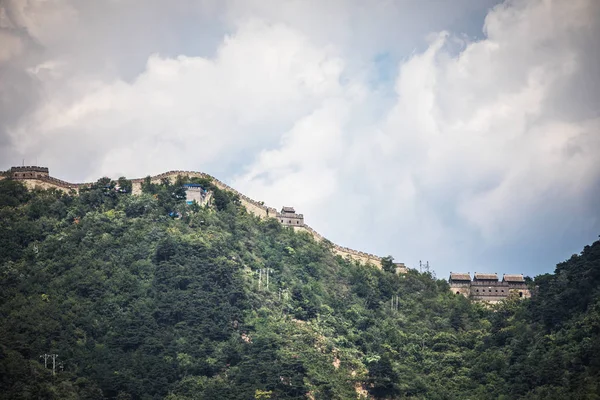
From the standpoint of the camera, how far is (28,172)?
80188mm

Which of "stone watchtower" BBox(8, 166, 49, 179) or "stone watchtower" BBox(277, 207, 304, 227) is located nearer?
"stone watchtower" BBox(8, 166, 49, 179)

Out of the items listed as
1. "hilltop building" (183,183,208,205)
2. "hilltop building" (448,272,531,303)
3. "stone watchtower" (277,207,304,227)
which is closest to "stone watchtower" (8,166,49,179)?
"hilltop building" (183,183,208,205)

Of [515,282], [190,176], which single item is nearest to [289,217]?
[190,176]

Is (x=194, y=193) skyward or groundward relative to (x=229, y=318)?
skyward

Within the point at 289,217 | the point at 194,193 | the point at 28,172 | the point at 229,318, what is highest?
the point at 28,172

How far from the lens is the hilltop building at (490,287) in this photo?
8506 cm

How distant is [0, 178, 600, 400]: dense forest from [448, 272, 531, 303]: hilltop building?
15.9ft

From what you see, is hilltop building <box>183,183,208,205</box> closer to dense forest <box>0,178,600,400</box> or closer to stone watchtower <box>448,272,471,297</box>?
dense forest <box>0,178,600,400</box>

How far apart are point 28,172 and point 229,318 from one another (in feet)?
72.0

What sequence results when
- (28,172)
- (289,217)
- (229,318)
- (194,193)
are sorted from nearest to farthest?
1. (229,318)
2. (194,193)
3. (28,172)
4. (289,217)

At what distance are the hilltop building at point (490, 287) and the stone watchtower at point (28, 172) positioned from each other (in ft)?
103

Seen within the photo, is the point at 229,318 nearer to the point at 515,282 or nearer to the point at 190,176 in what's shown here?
the point at 190,176

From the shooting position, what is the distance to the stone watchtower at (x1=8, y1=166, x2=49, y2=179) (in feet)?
263

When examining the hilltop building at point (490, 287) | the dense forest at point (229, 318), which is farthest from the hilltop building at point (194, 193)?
the hilltop building at point (490, 287)
